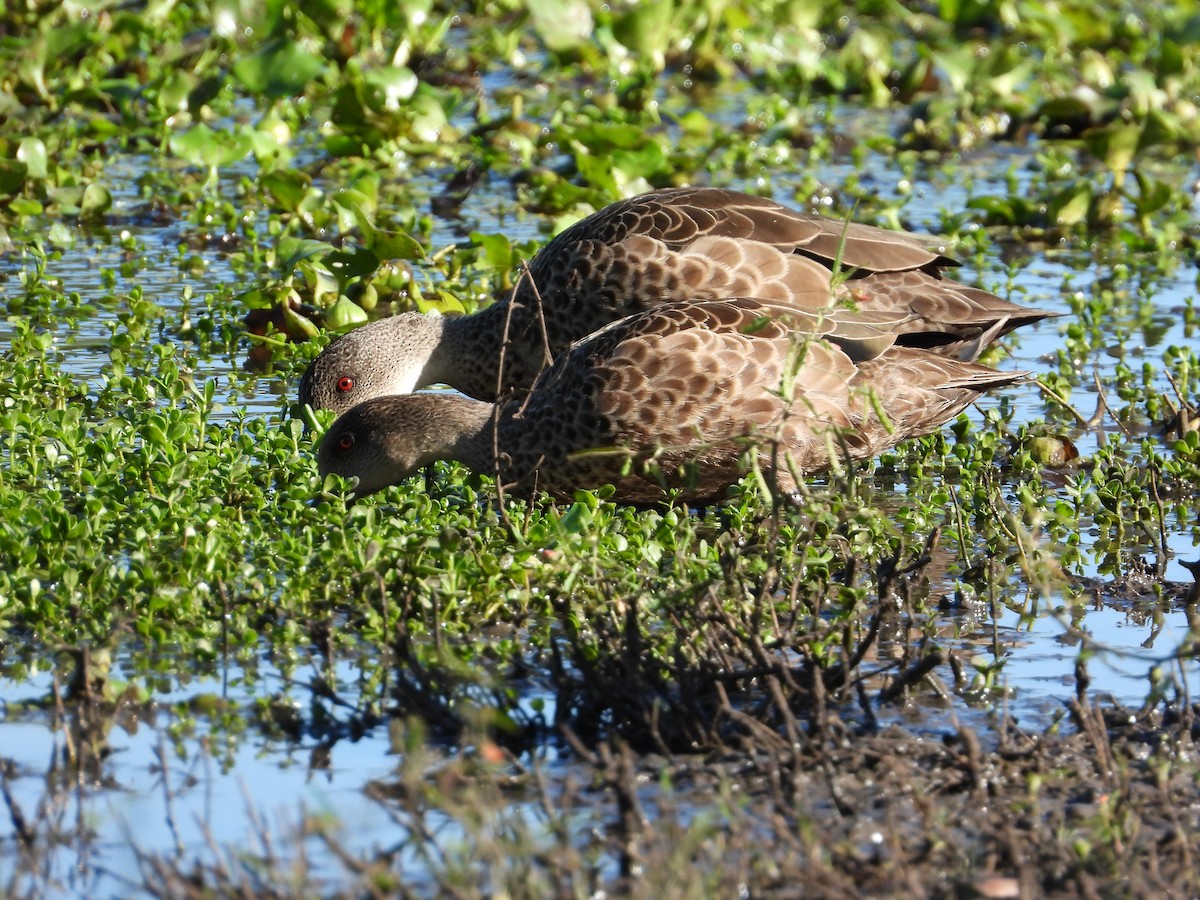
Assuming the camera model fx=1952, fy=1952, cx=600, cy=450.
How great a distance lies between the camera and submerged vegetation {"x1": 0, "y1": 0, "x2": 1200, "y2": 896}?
4.32 m

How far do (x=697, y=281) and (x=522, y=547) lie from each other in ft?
6.49

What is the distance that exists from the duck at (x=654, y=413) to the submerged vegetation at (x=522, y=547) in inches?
5.8

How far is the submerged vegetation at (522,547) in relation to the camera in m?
4.32

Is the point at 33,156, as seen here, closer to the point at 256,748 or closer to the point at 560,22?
the point at 560,22

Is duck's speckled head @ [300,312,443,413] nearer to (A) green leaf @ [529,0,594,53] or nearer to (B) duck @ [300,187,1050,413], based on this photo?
(B) duck @ [300,187,1050,413]

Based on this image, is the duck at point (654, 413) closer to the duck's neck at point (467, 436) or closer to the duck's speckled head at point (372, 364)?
the duck's neck at point (467, 436)

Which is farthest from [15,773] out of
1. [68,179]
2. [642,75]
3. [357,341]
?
[642,75]

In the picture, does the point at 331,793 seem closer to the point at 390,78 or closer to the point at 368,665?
the point at 368,665

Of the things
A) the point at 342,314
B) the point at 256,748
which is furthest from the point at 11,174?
the point at 256,748

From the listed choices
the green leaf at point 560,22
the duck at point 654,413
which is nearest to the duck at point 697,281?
the duck at point 654,413

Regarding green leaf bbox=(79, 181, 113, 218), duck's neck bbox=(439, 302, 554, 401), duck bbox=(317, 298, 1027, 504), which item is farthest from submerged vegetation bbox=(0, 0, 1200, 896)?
duck's neck bbox=(439, 302, 554, 401)

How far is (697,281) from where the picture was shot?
758 centimetres

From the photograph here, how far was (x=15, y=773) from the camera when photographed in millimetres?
4621

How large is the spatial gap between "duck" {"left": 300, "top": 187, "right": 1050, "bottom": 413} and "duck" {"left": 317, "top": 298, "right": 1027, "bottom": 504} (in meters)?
0.60
